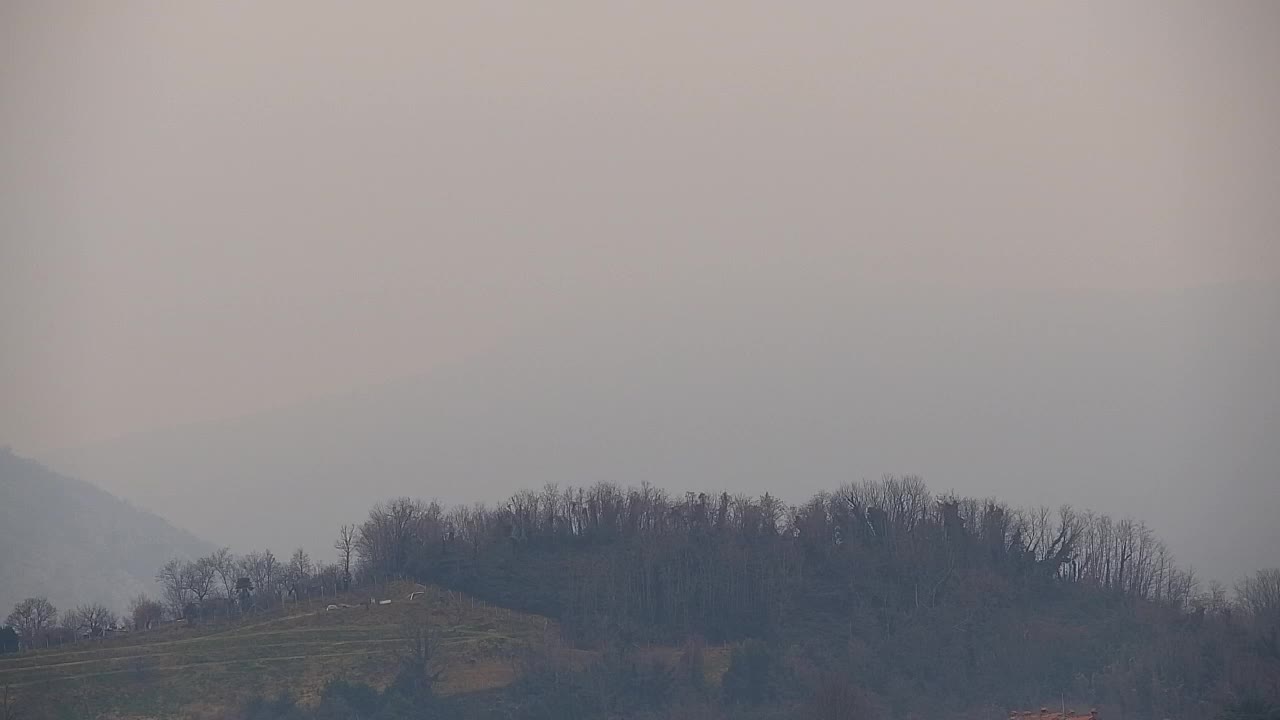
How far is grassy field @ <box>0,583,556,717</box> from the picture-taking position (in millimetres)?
73125

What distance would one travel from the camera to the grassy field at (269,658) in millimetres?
73125

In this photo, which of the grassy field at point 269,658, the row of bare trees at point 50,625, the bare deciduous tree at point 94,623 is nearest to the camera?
the grassy field at point 269,658

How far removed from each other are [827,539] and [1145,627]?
25.6m

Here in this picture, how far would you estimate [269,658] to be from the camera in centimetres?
7769

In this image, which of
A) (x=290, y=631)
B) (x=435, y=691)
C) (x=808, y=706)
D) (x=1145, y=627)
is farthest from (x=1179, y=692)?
(x=290, y=631)

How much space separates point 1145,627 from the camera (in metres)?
81.7

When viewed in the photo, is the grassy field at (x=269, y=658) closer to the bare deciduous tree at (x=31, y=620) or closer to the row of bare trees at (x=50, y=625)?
the row of bare trees at (x=50, y=625)

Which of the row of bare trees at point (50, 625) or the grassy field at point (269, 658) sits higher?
the row of bare trees at point (50, 625)

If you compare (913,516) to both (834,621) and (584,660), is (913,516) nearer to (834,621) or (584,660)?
(834,621)

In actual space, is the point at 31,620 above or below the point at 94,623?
above

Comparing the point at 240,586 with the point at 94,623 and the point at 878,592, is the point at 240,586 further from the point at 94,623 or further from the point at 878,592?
the point at 878,592

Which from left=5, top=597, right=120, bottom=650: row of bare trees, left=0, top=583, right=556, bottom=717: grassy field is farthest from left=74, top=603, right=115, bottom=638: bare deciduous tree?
left=0, top=583, right=556, bottom=717: grassy field

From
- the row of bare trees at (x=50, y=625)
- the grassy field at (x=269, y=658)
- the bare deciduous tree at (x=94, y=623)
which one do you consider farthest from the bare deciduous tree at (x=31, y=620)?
the grassy field at (x=269, y=658)

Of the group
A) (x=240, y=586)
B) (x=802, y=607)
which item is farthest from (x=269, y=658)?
(x=802, y=607)
